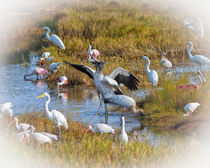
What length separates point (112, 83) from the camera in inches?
261

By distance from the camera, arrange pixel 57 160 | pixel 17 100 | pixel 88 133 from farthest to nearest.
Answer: pixel 17 100 → pixel 88 133 → pixel 57 160

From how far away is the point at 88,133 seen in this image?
18.7ft

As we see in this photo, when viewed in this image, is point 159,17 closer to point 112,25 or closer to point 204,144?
point 112,25

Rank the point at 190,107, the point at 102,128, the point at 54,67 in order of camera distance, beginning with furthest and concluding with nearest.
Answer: the point at 54,67 < the point at 190,107 < the point at 102,128

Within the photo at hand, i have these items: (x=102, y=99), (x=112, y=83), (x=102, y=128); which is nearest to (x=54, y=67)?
(x=102, y=99)

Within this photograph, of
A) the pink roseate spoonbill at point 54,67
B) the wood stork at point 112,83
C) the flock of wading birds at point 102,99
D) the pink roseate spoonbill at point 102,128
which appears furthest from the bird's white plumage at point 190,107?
the pink roseate spoonbill at point 54,67

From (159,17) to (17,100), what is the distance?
355 inches

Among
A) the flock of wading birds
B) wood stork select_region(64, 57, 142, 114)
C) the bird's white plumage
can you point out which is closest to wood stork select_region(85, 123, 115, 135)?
the flock of wading birds

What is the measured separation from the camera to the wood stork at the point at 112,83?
685 cm

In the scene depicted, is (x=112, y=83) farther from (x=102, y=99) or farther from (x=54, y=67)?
(x=54, y=67)

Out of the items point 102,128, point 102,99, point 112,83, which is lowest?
point 102,99

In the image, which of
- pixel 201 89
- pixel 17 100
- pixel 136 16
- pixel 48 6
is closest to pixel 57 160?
pixel 201 89

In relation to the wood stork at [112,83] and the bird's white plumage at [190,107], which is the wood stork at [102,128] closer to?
the wood stork at [112,83]

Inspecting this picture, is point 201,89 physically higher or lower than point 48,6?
lower
